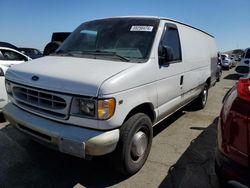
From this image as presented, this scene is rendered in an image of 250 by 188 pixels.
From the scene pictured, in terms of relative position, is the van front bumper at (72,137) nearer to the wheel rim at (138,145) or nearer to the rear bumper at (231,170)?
the wheel rim at (138,145)

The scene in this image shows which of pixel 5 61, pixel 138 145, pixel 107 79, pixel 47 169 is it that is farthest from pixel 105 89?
pixel 5 61

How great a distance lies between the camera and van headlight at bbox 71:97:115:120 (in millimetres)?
2734

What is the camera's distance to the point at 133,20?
13.5ft

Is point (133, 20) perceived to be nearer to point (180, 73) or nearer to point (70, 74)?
point (180, 73)

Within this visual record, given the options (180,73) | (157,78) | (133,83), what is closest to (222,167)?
(133,83)

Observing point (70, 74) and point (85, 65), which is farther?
point (85, 65)

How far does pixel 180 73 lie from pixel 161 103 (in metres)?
0.90

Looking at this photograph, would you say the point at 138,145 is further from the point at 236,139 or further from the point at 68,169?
the point at 236,139

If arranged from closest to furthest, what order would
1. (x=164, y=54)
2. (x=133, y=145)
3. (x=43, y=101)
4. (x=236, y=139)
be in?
(x=236, y=139)
(x=43, y=101)
(x=133, y=145)
(x=164, y=54)

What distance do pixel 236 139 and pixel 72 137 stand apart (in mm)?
1623

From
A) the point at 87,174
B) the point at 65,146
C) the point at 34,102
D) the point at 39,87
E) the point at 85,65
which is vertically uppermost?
the point at 85,65

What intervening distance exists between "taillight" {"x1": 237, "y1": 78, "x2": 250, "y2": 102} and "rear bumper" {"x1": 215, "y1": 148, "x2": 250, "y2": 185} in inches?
20.8

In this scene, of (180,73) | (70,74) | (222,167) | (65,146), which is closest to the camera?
(222,167)

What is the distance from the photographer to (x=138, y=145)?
11.1ft
